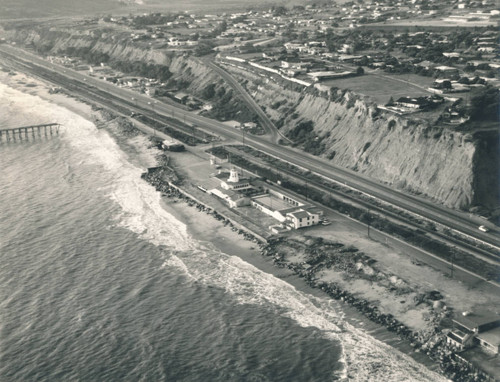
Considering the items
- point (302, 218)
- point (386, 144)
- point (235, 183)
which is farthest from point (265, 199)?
point (386, 144)

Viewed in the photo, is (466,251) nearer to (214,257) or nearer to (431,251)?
(431,251)

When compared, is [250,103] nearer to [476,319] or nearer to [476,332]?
[476,319]

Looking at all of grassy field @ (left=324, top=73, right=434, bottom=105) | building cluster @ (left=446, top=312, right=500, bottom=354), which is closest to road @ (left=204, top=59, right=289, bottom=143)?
grassy field @ (left=324, top=73, right=434, bottom=105)

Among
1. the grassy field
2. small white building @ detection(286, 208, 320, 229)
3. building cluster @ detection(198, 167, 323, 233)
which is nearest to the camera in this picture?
small white building @ detection(286, 208, 320, 229)

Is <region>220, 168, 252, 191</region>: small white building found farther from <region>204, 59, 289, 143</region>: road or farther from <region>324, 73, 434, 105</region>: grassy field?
<region>324, 73, 434, 105</region>: grassy field

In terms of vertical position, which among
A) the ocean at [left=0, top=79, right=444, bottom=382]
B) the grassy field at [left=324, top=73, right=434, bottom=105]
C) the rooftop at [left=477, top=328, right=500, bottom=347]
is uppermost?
the grassy field at [left=324, top=73, right=434, bottom=105]

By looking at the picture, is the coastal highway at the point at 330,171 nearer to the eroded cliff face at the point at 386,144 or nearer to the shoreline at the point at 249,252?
the eroded cliff face at the point at 386,144
